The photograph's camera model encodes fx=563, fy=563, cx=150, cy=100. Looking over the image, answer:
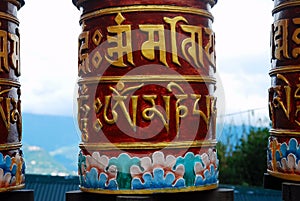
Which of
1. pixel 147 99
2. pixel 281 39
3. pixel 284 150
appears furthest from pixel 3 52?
pixel 284 150

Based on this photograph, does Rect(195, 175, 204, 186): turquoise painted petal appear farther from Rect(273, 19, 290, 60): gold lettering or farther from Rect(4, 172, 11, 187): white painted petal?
Rect(4, 172, 11, 187): white painted petal

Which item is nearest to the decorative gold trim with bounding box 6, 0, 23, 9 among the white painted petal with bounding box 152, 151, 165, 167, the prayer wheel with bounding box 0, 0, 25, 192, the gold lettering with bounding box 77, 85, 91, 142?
the prayer wheel with bounding box 0, 0, 25, 192

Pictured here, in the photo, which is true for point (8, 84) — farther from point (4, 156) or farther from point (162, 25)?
point (162, 25)

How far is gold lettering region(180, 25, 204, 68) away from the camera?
10.8 feet

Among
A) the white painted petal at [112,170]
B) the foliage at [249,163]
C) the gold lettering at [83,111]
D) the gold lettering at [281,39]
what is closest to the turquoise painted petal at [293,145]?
the gold lettering at [281,39]

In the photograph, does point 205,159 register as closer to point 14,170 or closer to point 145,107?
point 145,107

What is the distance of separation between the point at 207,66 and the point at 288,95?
2.06 feet

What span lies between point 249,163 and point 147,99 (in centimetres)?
1304

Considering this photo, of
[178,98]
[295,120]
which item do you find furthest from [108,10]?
[295,120]

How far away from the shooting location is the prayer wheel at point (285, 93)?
11.9ft

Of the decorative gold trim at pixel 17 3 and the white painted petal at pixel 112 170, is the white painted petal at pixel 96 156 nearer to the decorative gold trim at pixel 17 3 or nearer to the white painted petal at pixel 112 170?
the white painted petal at pixel 112 170

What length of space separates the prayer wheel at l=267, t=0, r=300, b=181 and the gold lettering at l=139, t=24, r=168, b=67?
930mm

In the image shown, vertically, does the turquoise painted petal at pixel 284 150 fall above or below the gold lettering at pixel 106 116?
below

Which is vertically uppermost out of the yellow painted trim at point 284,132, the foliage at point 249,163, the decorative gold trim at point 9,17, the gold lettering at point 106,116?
the decorative gold trim at point 9,17
